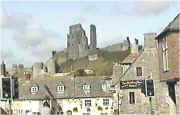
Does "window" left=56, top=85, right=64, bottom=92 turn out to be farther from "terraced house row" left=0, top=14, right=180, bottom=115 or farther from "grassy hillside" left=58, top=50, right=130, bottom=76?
"grassy hillside" left=58, top=50, right=130, bottom=76

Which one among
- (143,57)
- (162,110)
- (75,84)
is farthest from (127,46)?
(162,110)

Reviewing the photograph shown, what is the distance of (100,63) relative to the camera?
12875 cm

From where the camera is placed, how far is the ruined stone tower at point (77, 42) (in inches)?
5487

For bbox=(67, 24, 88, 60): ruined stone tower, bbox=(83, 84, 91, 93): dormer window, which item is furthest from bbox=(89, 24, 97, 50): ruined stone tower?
bbox=(83, 84, 91, 93): dormer window

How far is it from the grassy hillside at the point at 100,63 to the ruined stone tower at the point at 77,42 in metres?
3.11

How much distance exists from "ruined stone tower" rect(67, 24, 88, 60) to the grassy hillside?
3110 millimetres

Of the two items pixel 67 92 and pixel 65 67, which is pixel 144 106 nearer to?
pixel 67 92

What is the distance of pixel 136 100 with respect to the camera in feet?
133

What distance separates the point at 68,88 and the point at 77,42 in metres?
83.8

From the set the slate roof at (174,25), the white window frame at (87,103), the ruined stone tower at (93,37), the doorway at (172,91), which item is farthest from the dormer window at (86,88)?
the ruined stone tower at (93,37)

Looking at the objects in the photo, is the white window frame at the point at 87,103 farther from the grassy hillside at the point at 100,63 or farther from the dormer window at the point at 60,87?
the grassy hillside at the point at 100,63

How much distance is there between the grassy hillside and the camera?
122 m

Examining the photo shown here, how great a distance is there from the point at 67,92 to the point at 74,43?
85.4 meters

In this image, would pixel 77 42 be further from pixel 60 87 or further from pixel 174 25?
pixel 174 25
